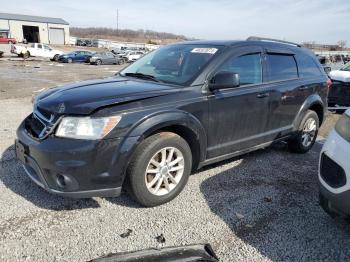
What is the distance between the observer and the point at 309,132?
18.1ft

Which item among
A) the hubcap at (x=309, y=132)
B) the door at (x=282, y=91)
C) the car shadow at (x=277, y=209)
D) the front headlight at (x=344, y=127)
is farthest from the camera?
the hubcap at (x=309, y=132)

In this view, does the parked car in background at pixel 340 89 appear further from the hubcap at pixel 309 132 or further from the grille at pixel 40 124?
the grille at pixel 40 124

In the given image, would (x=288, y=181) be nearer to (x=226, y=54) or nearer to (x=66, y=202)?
(x=226, y=54)

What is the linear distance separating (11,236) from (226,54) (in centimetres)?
291

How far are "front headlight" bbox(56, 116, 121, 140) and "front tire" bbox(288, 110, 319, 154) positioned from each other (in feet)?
10.9

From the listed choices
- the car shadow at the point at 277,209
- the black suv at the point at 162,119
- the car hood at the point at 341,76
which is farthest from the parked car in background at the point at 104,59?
the car shadow at the point at 277,209

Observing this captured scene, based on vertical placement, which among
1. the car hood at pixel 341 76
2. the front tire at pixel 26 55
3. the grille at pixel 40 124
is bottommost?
the front tire at pixel 26 55

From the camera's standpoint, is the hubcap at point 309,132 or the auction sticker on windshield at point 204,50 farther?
the hubcap at point 309,132

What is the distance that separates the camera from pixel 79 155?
2.98m

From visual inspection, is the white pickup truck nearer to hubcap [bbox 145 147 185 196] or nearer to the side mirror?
the side mirror

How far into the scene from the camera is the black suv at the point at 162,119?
304cm

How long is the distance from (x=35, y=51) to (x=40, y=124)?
3343cm

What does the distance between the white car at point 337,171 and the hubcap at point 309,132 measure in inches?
93.7

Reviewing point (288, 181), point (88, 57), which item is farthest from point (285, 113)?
point (88, 57)
